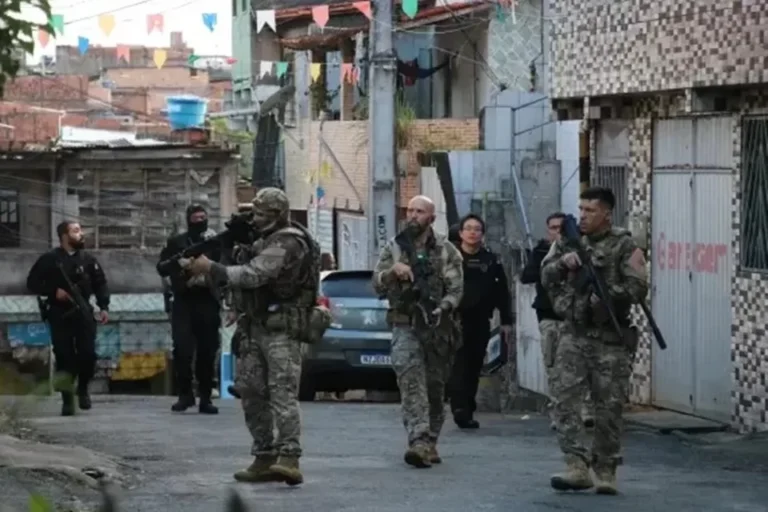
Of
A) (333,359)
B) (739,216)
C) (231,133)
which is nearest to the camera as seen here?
(739,216)

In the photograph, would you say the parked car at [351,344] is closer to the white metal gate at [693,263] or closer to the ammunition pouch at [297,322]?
the white metal gate at [693,263]

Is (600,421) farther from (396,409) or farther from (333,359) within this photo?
(333,359)

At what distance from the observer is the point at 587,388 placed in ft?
36.2

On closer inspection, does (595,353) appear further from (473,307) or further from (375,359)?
(375,359)

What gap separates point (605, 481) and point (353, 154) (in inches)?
1029

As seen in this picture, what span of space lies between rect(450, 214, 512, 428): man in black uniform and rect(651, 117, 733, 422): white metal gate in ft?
5.76

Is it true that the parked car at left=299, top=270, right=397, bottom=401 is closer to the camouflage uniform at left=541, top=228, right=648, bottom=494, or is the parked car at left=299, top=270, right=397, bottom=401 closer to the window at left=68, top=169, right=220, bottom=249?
the camouflage uniform at left=541, top=228, right=648, bottom=494

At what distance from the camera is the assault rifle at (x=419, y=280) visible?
12336 mm

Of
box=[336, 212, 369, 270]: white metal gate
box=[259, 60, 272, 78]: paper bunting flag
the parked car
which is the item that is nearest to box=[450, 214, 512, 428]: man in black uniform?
the parked car

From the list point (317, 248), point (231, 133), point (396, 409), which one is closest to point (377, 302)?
point (396, 409)

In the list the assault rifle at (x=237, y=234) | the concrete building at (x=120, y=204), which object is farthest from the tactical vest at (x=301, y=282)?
the concrete building at (x=120, y=204)

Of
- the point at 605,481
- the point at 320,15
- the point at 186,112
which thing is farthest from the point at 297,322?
the point at 186,112

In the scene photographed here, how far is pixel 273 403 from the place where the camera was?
11.0m

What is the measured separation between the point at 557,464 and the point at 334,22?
28.8 meters
